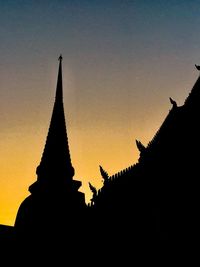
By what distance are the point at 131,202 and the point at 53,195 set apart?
851cm

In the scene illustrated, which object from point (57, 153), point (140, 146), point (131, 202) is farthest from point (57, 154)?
point (131, 202)

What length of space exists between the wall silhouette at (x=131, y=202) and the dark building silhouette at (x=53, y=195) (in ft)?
0.20

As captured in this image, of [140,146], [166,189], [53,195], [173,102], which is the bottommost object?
[166,189]

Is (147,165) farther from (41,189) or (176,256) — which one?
(41,189)

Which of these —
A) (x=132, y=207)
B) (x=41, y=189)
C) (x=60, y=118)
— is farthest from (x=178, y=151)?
(x=60, y=118)

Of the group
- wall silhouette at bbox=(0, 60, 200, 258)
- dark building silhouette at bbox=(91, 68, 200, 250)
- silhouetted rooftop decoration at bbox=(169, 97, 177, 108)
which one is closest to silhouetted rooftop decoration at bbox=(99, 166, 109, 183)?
wall silhouette at bbox=(0, 60, 200, 258)

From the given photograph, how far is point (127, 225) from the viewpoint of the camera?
19172mm

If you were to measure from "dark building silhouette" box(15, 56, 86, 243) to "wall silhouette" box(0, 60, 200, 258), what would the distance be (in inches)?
2.4

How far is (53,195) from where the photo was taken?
26031mm

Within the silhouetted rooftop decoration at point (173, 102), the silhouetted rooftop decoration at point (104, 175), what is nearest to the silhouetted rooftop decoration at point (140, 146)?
the silhouetted rooftop decoration at point (173, 102)

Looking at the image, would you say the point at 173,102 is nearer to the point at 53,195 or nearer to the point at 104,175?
the point at 104,175

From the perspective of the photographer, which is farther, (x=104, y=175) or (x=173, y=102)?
(x=104, y=175)

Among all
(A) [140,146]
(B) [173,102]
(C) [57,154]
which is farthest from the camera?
(C) [57,154]

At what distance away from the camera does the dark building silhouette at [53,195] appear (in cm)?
2434
